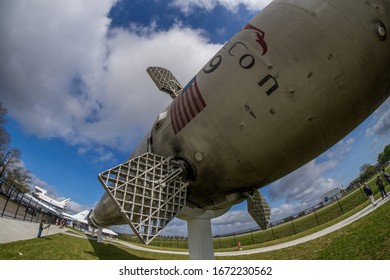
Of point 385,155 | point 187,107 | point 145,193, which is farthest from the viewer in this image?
point 385,155

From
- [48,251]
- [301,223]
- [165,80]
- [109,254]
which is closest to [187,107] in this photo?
[165,80]

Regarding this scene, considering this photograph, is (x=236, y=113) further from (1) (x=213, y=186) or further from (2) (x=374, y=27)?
(2) (x=374, y=27)

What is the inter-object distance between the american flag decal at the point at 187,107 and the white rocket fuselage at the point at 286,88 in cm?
3

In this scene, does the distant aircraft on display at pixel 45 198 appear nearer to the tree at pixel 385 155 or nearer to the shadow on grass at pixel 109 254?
the shadow on grass at pixel 109 254

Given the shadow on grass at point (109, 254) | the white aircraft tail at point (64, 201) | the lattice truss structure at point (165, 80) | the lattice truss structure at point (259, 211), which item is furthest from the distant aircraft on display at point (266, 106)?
the white aircraft tail at point (64, 201)

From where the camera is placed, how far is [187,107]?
5.37 metres

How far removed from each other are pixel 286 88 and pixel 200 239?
619 centimetres

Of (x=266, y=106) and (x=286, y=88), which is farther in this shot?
(x=266, y=106)

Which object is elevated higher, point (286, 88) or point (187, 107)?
point (187, 107)

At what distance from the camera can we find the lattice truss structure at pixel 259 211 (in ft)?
26.7

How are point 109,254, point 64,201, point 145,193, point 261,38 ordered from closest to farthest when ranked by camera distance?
point 261,38, point 145,193, point 109,254, point 64,201

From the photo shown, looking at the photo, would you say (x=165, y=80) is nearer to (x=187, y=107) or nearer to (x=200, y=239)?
(x=187, y=107)

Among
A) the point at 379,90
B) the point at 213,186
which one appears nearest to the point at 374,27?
the point at 379,90

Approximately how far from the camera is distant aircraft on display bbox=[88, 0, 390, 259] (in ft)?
13.0
